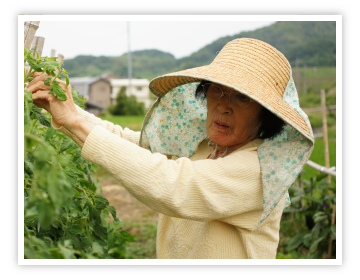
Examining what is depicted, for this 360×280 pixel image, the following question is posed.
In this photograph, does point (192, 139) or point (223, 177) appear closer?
point (223, 177)

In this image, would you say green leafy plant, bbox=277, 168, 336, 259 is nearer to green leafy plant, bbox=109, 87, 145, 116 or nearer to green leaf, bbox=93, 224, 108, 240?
green leaf, bbox=93, 224, 108, 240

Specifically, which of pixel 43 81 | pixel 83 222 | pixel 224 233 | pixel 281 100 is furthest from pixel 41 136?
pixel 281 100

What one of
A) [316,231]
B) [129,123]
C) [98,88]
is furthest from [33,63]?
[98,88]

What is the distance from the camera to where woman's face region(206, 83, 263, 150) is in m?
1.32

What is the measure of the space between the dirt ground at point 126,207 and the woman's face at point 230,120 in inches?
134

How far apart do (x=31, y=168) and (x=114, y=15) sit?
50 centimetres

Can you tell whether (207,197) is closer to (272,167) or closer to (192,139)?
(272,167)

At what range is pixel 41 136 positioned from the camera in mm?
1316

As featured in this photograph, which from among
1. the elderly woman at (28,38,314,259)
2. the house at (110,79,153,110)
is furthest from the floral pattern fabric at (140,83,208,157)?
the house at (110,79,153,110)

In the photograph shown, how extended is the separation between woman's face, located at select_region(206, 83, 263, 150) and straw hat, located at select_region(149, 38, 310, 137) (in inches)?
3.3

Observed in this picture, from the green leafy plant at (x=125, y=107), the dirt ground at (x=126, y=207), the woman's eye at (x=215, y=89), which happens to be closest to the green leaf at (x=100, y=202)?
the woman's eye at (x=215, y=89)

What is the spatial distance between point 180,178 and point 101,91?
1550 inches

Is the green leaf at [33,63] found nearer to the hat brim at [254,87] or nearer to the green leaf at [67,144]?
the green leaf at [67,144]

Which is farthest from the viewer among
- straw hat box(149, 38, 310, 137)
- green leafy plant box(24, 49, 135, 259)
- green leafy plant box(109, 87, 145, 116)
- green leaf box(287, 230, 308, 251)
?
green leafy plant box(109, 87, 145, 116)
